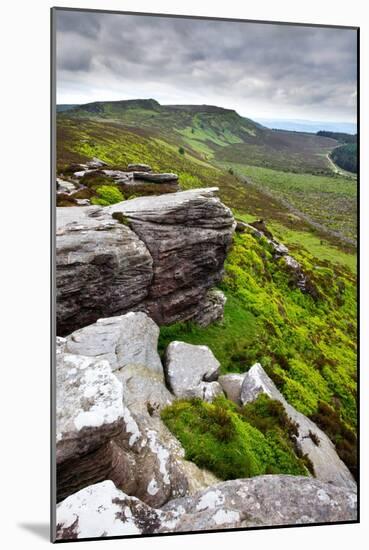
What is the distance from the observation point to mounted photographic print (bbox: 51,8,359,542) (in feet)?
28.8

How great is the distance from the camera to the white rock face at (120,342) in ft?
31.2

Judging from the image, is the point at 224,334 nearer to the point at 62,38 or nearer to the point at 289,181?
the point at 289,181

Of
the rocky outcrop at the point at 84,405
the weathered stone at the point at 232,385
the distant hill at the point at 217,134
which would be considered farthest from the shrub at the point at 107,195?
the weathered stone at the point at 232,385

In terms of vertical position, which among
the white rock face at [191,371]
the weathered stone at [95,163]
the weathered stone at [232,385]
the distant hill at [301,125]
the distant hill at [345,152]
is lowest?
the weathered stone at [232,385]

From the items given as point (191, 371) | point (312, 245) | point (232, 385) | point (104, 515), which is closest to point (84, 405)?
point (104, 515)

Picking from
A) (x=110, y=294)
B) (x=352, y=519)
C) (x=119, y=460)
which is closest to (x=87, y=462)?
(x=119, y=460)

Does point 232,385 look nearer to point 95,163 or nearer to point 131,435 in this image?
point 131,435

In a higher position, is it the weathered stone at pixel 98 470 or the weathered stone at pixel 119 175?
the weathered stone at pixel 119 175

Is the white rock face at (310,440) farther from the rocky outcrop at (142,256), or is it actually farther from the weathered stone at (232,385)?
the rocky outcrop at (142,256)

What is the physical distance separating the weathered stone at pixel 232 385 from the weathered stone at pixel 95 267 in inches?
108

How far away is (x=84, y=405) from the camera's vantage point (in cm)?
854

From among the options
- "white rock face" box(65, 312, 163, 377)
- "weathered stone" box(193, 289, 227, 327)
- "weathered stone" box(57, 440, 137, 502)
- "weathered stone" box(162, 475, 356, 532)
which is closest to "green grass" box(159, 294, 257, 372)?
"weathered stone" box(193, 289, 227, 327)

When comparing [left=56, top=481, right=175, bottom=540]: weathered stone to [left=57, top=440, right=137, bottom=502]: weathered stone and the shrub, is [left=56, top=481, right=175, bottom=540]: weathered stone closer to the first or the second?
[left=57, top=440, right=137, bottom=502]: weathered stone

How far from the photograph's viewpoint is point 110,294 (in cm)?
1052
